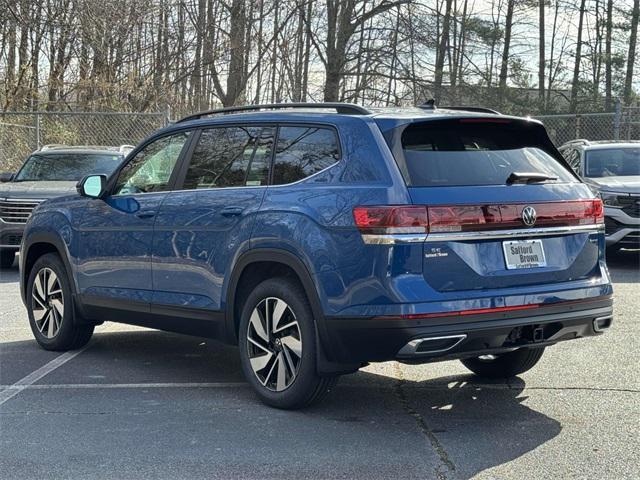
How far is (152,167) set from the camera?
6.59 metres

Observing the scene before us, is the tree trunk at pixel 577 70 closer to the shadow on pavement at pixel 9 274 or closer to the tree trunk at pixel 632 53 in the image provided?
the tree trunk at pixel 632 53

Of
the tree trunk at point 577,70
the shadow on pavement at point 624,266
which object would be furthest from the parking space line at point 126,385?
the tree trunk at point 577,70

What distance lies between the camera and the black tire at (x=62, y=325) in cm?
711

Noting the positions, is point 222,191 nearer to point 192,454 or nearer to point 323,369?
point 323,369

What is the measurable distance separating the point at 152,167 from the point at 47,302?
1634 mm

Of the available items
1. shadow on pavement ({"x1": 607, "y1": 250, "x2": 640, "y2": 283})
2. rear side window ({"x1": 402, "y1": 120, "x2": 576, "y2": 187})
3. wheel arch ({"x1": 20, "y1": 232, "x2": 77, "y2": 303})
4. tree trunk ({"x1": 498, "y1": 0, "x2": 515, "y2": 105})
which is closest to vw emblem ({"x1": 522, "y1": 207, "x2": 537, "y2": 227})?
rear side window ({"x1": 402, "y1": 120, "x2": 576, "y2": 187})

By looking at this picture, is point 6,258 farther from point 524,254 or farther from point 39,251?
point 524,254

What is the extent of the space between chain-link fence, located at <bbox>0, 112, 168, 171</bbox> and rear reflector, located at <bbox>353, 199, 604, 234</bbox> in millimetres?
16121

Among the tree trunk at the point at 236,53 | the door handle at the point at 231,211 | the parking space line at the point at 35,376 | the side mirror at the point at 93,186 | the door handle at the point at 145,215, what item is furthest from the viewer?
the tree trunk at the point at 236,53

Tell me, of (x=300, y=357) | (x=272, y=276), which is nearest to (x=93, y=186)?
(x=272, y=276)

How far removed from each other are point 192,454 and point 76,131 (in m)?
18.6

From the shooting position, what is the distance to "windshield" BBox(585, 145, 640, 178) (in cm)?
1335

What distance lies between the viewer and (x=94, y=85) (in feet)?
85.4

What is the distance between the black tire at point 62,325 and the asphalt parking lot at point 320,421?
0.39 feet
